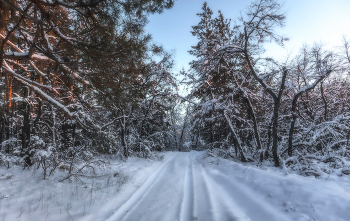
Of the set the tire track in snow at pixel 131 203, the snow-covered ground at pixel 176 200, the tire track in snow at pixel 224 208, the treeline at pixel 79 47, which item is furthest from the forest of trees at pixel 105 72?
the tire track in snow at pixel 224 208

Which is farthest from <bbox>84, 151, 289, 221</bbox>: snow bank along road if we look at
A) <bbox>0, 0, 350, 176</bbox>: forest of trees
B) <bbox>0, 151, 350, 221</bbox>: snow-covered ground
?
<bbox>0, 0, 350, 176</bbox>: forest of trees

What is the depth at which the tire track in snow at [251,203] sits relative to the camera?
3231mm

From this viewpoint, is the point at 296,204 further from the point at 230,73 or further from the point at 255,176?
the point at 230,73

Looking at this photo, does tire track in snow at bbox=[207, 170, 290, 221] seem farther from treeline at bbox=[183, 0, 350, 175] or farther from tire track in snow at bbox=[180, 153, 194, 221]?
treeline at bbox=[183, 0, 350, 175]

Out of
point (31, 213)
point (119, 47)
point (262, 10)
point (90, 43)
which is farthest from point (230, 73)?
point (31, 213)

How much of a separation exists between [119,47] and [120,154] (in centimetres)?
870

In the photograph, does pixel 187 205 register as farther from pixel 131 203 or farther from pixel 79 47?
pixel 79 47

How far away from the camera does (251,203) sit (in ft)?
12.7

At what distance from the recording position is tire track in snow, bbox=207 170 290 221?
323cm

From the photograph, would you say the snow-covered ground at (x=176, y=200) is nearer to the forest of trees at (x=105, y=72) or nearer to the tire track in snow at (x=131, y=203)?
the tire track in snow at (x=131, y=203)

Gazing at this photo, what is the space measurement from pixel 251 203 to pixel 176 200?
1.84 meters

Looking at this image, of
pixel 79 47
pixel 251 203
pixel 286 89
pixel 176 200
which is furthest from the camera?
pixel 286 89

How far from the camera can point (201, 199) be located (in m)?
4.38

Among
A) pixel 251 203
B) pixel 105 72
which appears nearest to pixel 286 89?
pixel 251 203
